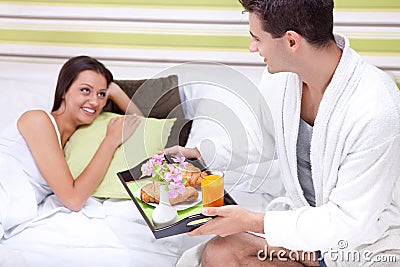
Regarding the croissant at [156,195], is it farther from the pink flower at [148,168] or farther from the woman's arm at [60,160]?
the woman's arm at [60,160]

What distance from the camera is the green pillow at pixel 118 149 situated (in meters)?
1.59

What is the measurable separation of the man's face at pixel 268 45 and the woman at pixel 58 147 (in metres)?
0.45

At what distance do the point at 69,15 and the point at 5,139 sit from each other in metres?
0.71

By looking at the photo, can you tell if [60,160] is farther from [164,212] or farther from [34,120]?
[164,212]

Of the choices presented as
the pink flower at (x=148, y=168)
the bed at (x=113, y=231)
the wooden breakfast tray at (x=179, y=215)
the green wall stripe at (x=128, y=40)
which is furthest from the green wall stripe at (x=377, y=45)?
the pink flower at (x=148, y=168)

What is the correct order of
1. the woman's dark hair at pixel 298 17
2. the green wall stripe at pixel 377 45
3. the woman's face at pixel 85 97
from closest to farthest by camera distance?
the woman's dark hair at pixel 298 17
the woman's face at pixel 85 97
the green wall stripe at pixel 377 45

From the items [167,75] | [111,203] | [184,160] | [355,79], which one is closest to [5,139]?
[111,203]

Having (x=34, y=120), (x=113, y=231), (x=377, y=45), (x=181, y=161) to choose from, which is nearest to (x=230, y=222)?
(x=181, y=161)

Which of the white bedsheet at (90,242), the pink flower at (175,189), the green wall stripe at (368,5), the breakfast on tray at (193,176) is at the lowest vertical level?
the white bedsheet at (90,242)

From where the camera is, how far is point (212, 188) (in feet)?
4.91

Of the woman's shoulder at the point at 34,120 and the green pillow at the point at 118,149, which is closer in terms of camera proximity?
the green pillow at the point at 118,149

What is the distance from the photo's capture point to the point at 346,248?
146 centimetres

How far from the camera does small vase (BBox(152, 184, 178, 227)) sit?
4.92 feet

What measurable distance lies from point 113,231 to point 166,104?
0.40 metres
